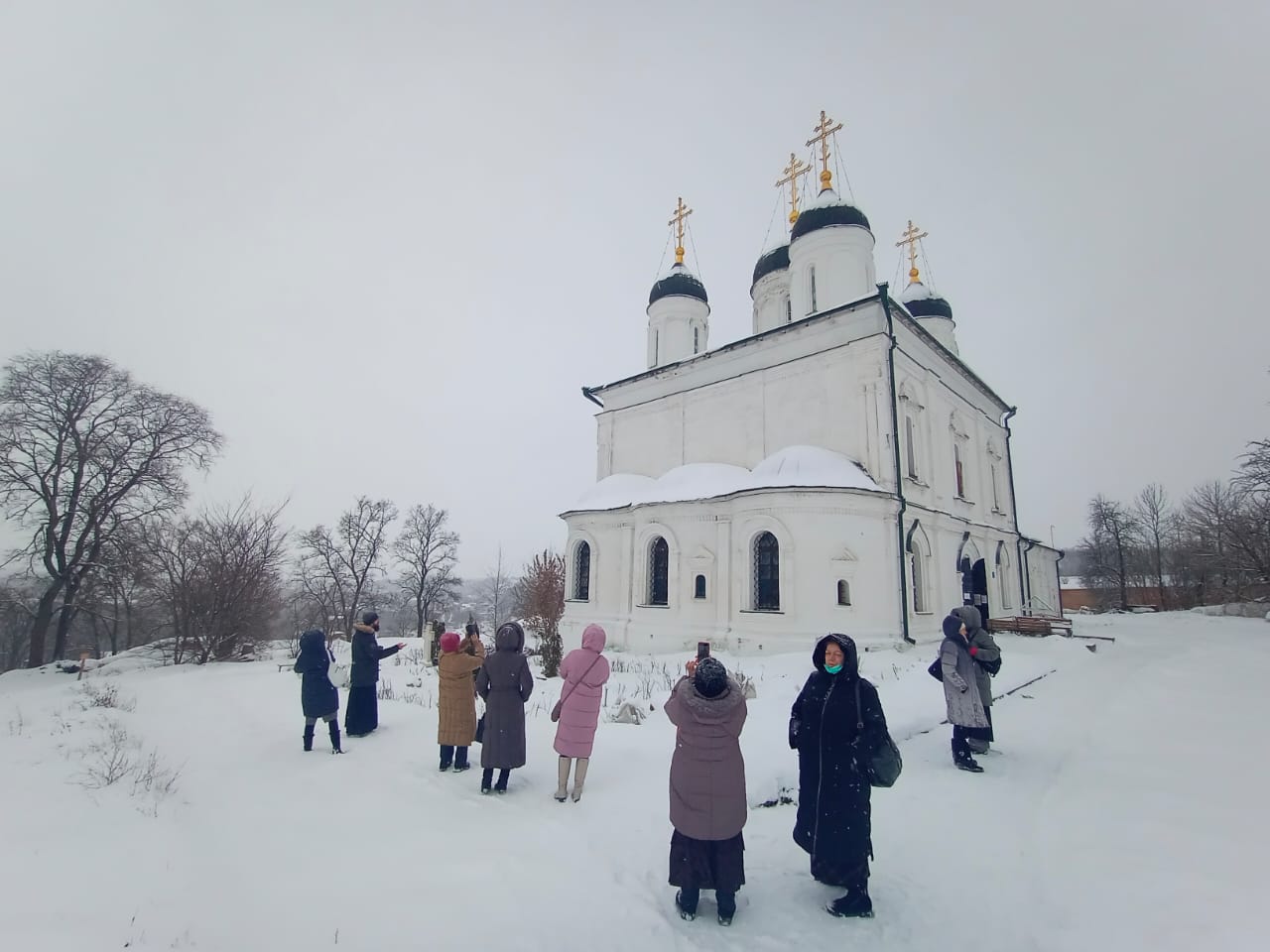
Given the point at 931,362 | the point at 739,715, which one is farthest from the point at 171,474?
the point at 931,362

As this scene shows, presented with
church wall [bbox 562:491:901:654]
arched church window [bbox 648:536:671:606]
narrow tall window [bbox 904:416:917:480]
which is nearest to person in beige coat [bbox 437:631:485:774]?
church wall [bbox 562:491:901:654]

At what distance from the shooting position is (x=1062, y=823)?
205 inches

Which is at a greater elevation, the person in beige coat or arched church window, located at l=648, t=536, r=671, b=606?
arched church window, located at l=648, t=536, r=671, b=606

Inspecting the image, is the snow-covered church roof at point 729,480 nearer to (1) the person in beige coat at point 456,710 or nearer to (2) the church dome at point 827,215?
(2) the church dome at point 827,215

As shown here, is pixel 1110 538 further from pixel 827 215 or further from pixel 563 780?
pixel 563 780

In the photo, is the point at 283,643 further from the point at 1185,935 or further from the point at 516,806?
the point at 1185,935

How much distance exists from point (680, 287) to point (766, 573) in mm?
14617

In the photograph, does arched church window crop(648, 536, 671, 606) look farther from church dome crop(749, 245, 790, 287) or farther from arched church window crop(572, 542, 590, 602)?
church dome crop(749, 245, 790, 287)

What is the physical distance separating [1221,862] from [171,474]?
25.5 m

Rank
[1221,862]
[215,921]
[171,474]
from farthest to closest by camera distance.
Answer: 1. [171,474]
2. [1221,862]
3. [215,921]

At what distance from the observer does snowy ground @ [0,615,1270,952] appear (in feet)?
11.4

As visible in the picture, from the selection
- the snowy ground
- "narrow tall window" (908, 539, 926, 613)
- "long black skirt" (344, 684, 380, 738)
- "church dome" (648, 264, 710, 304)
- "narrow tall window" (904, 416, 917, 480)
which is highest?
"church dome" (648, 264, 710, 304)

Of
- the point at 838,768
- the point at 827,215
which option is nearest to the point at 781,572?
the point at 838,768

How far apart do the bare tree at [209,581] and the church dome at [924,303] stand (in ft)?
99.9
